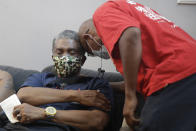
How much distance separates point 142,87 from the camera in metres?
1.25

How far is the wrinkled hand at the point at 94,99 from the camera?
1.65 metres

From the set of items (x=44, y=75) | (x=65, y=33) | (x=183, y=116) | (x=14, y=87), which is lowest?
(x=14, y=87)

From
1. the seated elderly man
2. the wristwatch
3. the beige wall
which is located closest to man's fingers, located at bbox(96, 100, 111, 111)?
the seated elderly man

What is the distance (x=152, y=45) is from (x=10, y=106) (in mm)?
1101

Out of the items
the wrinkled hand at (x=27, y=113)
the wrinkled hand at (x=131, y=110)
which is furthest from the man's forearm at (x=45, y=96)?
the wrinkled hand at (x=131, y=110)

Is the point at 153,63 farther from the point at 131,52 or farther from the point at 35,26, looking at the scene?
the point at 35,26

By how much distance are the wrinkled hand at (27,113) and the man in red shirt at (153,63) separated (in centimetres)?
68

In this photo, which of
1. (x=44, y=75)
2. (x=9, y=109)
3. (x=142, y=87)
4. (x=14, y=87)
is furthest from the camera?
(x=14, y=87)

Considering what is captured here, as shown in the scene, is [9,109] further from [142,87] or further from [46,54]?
[46,54]

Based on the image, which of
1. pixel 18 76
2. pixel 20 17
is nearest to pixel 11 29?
pixel 20 17

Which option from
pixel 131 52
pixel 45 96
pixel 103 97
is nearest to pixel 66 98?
pixel 45 96

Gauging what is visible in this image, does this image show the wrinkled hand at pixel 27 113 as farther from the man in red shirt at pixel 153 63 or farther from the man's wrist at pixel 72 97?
the man in red shirt at pixel 153 63

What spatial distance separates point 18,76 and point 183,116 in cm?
171

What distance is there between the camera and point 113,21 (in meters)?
1.13
